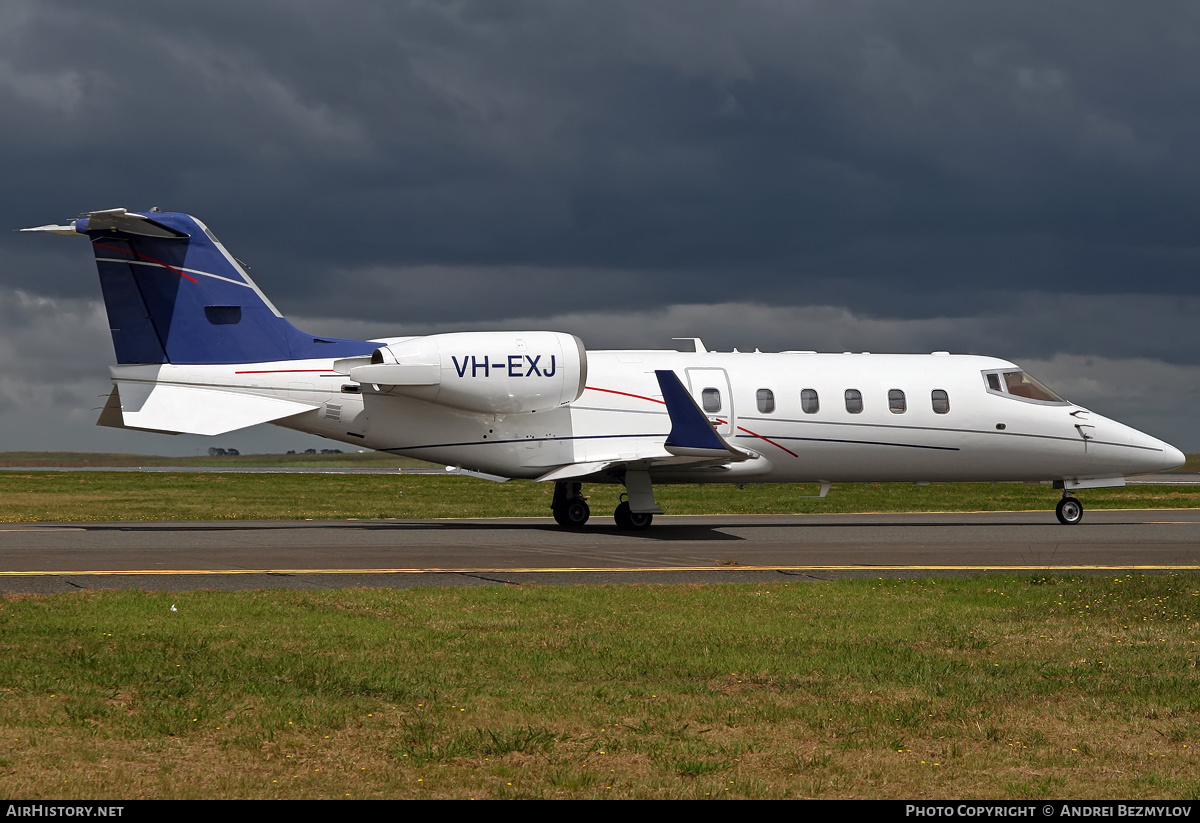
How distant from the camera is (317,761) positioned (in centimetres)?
665

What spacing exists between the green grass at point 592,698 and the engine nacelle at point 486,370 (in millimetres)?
10484

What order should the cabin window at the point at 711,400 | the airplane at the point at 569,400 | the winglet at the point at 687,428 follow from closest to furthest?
the airplane at the point at 569,400, the winglet at the point at 687,428, the cabin window at the point at 711,400

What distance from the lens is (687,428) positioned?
23.6 meters

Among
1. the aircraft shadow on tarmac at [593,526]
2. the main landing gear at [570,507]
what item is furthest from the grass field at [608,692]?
the main landing gear at [570,507]

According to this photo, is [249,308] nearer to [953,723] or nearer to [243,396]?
[243,396]

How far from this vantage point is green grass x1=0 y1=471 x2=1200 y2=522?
110 feet

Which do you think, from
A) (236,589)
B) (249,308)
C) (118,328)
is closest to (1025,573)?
(236,589)

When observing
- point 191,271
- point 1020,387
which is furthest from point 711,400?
point 191,271

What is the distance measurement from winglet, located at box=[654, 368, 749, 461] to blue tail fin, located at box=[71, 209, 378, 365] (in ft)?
26.5

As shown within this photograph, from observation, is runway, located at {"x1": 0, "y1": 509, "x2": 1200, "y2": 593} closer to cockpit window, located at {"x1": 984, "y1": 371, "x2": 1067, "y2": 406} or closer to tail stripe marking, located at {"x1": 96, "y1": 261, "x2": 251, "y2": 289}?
cockpit window, located at {"x1": 984, "y1": 371, "x2": 1067, "y2": 406}

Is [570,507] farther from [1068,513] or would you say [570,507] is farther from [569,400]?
[1068,513]

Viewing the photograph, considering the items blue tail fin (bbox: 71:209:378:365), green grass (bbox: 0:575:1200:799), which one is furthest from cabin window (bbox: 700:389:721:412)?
green grass (bbox: 0:575:1200:799)

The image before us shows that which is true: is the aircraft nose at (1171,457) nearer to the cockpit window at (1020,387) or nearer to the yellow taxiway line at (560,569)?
the cockpit window at (1020,387)

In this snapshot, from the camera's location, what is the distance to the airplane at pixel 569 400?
2322cm
